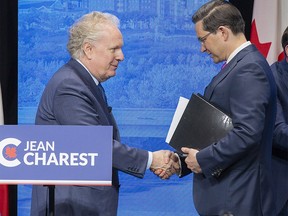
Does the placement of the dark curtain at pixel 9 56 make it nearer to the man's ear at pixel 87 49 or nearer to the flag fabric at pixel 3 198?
the flag fabric at pixel 3 198

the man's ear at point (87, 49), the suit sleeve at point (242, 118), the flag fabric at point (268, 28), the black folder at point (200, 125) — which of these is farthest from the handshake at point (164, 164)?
the flag fabric at point (268, 28)

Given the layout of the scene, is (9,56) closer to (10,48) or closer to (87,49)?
(10,48)

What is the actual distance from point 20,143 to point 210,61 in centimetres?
243

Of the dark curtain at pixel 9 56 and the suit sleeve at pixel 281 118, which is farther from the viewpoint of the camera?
the dark curtain at pixel 9 56

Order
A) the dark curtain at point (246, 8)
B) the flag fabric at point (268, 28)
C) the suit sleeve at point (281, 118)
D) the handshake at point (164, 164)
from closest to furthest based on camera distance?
the handshake at point (164, 164), the suit sleeve at point (281, 118), the flag fabric at point (268, 28), the dark curtain at point (246, 8)

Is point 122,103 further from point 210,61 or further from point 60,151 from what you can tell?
point 60,151

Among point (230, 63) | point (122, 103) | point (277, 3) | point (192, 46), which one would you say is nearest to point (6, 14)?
point (122, 103)

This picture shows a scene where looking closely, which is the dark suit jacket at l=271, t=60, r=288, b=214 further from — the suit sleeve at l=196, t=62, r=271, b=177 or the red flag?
the red flag

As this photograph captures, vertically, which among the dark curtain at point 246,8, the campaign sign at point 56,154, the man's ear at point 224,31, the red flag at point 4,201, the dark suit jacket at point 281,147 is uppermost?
the man's ear at point 224,31

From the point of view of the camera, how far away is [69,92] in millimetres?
2418

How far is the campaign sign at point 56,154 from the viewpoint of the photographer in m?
2.04

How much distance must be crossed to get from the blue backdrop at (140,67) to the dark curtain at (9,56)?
110 mm

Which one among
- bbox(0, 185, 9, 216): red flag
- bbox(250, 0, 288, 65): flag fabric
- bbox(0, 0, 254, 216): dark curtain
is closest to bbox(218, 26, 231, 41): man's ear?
bbox(250, 0, 288, 65): flag fabric

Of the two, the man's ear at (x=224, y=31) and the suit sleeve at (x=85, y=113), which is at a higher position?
the man's ear at (x=224, y=31)
